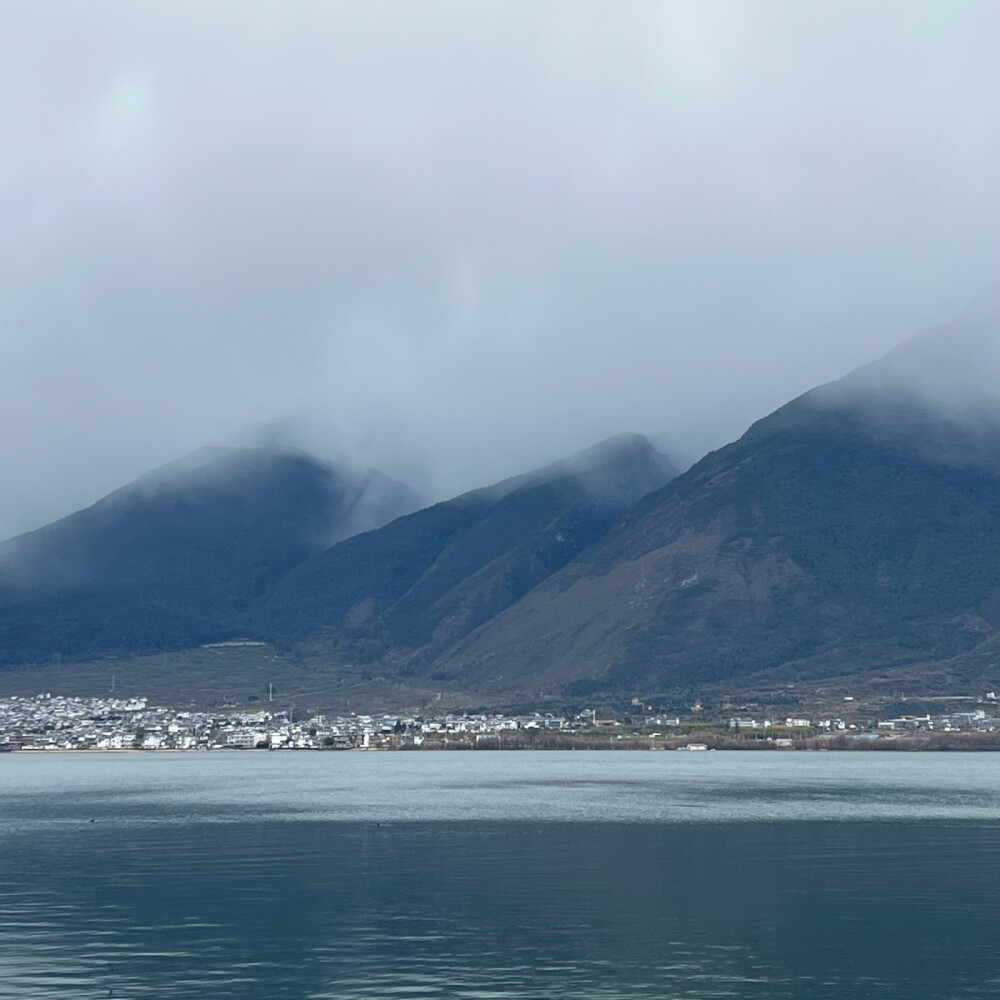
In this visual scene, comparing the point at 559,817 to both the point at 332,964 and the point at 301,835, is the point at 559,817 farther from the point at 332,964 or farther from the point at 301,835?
the point at 332,964

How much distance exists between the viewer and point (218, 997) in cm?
4978

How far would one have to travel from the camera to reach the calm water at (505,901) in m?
52.3

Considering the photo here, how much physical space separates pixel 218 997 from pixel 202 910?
18.6 m

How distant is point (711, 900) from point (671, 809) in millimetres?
54998

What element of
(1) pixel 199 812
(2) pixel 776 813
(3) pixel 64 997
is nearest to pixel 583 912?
(3) pixel 64 997

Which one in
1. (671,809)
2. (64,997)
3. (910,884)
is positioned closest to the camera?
(64,997)

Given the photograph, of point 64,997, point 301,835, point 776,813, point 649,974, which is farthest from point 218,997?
point 776,813

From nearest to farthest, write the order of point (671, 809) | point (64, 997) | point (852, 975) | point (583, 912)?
point (64, 997) → point (852, 975) → point (583, 912) → point (671, 809)

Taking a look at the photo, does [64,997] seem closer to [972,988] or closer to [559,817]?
[972,988]

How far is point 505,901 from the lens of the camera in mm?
69812

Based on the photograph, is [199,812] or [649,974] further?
[199,812]

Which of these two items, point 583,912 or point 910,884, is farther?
point 910,884

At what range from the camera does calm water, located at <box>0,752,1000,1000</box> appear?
52.3 meters

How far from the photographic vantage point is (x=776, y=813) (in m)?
120
